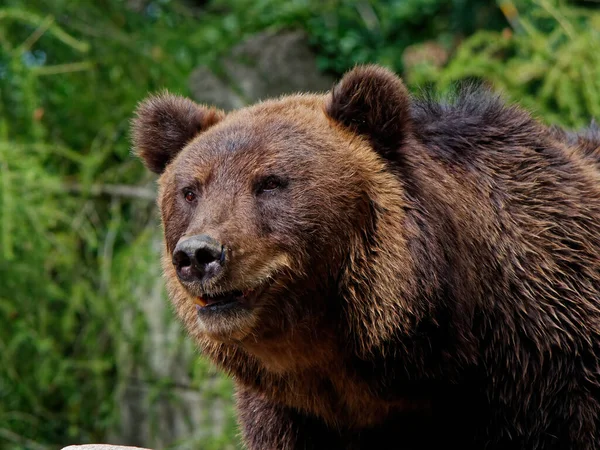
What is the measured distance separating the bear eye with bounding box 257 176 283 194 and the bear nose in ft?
1.23

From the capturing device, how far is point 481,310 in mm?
3867

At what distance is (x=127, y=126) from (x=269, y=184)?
605cm

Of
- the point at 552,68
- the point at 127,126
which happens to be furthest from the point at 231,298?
the point at 127,126

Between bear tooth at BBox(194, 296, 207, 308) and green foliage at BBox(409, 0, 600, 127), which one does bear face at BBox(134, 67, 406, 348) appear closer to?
bear tooth at BBox(194, 296, 207, 308)

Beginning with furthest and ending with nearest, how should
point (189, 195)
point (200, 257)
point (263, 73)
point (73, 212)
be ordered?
point (263, 73), point (73, 212), point (189, 195), point (200, 257)

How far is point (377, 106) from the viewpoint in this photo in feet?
12.8

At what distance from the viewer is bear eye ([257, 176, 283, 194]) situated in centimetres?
371

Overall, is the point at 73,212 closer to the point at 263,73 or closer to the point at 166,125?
the point at 263,73

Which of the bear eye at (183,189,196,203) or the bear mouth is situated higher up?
the bear eye at (183,189,196,203)

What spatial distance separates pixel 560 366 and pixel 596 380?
0.16 metres

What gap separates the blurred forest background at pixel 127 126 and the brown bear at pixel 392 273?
3.65 meters

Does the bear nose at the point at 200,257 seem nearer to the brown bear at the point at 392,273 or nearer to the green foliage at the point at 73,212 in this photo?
the brown bear at the point at 392,273

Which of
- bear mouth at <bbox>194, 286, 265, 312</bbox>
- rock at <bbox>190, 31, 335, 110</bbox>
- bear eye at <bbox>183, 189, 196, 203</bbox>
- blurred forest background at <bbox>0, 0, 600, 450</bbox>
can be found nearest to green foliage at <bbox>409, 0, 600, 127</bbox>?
blurred forest background at <bbox>0, 0, 600, 450</bbox>

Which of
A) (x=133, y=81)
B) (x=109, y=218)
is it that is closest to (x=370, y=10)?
(x=133, y=81)
